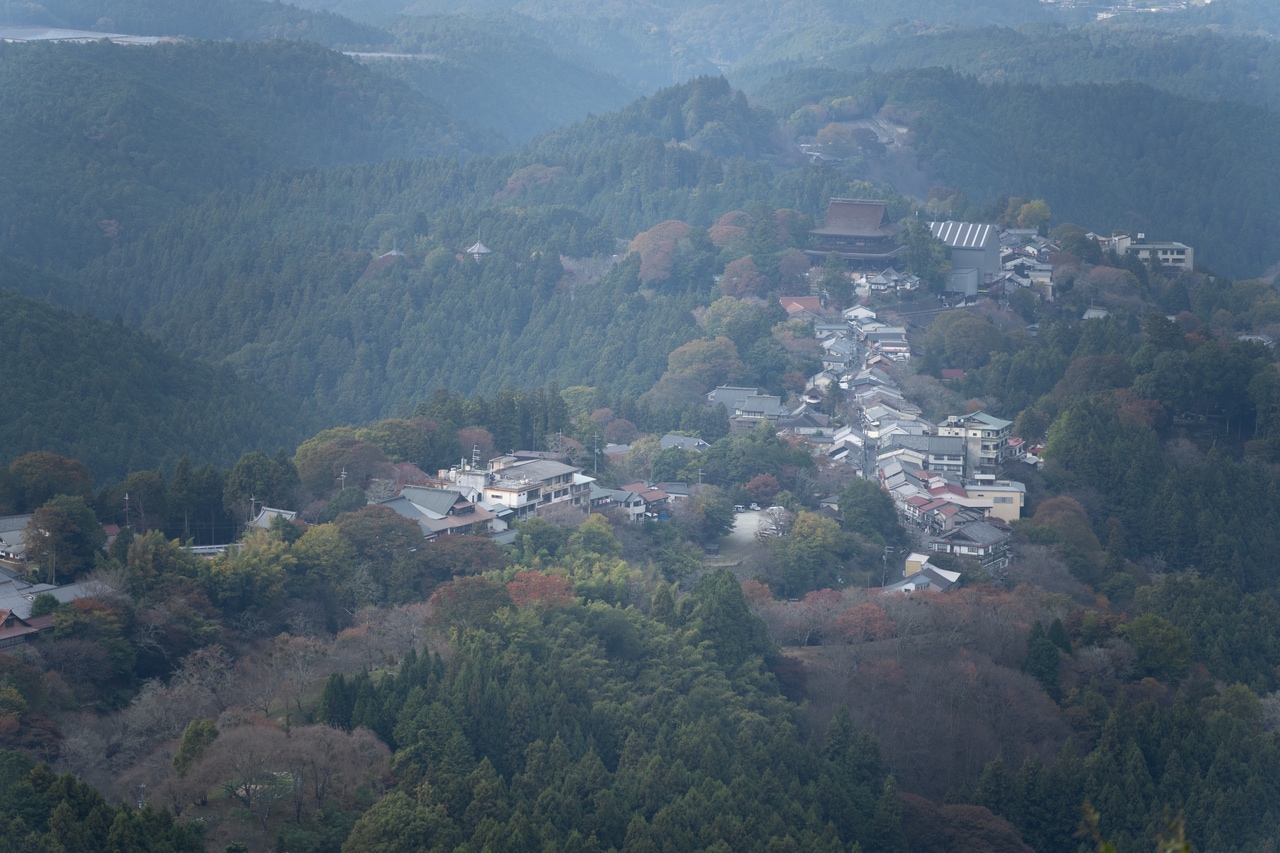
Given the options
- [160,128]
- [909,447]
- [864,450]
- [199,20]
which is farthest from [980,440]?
[199,20]

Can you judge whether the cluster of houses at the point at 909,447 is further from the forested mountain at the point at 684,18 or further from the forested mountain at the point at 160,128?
the forested mountain at the point at 684,18

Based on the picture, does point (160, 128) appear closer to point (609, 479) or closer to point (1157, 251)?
point (1157, 251)

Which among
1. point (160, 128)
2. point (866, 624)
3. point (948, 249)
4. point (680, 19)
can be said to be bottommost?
point (680, 19)

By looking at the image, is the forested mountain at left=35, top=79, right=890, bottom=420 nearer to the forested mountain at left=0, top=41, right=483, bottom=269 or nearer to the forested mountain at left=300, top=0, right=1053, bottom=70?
the forested mountain at left=0, top=41, right=483, bottom=269

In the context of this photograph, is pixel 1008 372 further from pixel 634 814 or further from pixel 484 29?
pixel 484 29

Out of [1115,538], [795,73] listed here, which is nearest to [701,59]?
[795,73]

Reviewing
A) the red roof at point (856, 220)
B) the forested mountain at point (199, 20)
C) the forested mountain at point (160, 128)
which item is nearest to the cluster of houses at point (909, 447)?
the red roof at point (856, 220)
